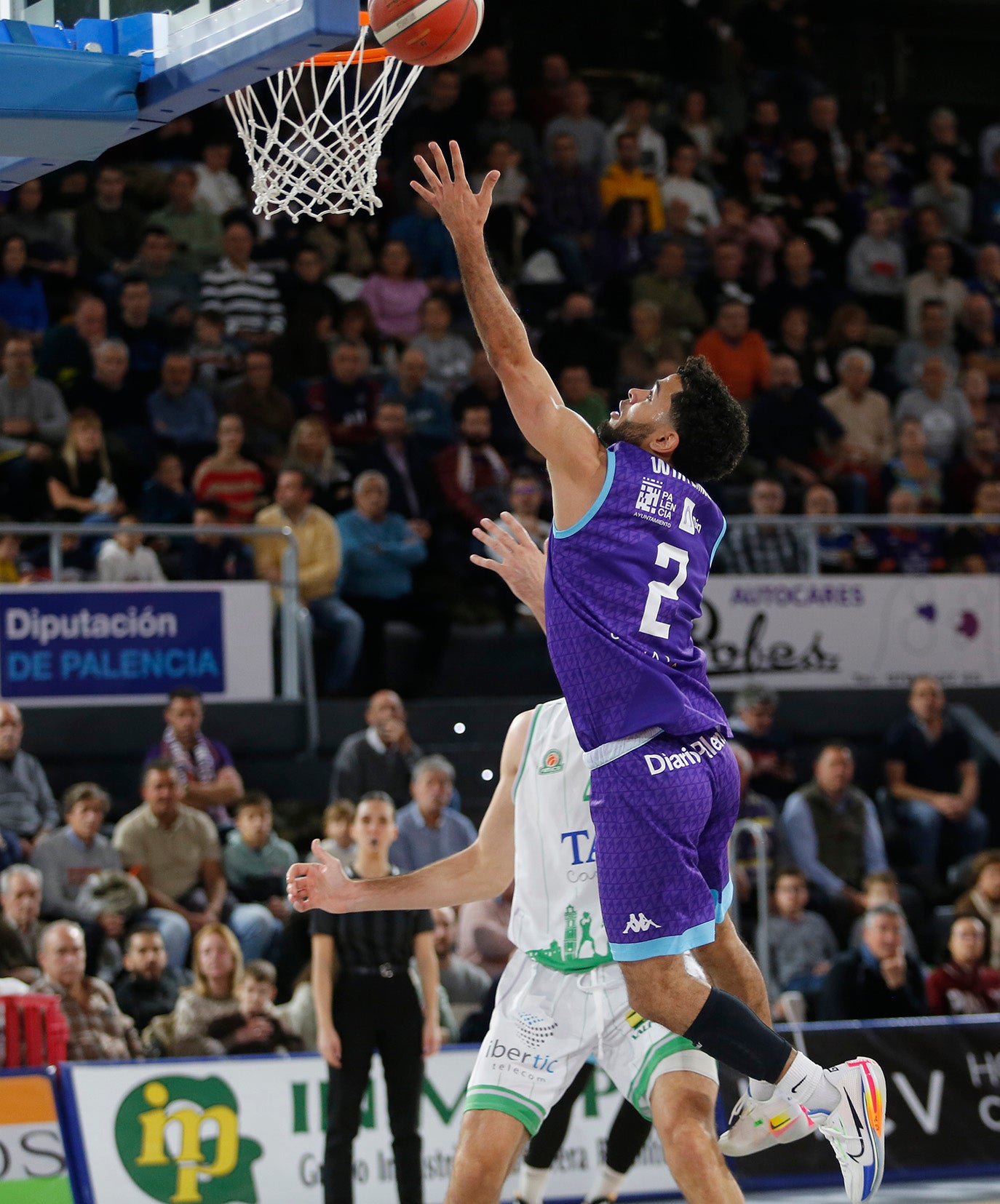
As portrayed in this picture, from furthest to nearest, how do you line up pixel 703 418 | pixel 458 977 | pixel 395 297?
pixel 395 297
pixel 458 977
pixel 703 418

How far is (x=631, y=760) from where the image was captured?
4.98 metres

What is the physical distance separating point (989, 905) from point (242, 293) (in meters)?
7.08

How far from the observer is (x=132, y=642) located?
11.6m

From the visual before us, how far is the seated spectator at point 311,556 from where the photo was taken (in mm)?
12289

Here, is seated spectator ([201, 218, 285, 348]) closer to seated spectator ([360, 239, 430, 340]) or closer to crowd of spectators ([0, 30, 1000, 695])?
crowd of spectators ([0, 30, 1000, 695])

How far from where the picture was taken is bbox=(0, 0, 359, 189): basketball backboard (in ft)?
17.1

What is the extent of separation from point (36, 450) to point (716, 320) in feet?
20.3

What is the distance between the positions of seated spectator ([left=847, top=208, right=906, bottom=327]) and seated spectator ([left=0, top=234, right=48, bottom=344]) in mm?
7595

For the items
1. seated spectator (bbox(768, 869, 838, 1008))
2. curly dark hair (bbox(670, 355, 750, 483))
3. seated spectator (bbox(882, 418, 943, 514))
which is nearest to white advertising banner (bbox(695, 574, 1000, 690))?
seated spectator (bbox(882, 418, 943, 514))

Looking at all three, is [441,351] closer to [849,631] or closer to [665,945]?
[849,631]

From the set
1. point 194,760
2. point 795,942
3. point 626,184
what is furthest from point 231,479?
point 626,184

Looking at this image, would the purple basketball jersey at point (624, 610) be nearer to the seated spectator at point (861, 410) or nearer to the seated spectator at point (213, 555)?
the seated spectator at point (213, 555)

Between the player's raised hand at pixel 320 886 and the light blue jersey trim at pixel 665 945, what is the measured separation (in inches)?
33.7

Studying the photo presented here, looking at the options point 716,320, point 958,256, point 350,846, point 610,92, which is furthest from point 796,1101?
point 610,92
